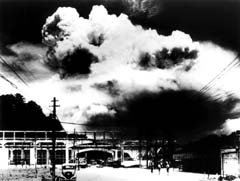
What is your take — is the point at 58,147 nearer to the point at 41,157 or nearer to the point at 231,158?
the point at 41,157

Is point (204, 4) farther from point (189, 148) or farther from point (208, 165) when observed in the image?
point (189, 148)

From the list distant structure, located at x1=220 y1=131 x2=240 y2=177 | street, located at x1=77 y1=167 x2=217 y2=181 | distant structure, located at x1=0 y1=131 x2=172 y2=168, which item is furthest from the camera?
distant structure, located at x1=0 y1=131 x2=172 y2=168

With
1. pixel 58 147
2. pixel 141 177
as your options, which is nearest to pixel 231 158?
pixel 141 177

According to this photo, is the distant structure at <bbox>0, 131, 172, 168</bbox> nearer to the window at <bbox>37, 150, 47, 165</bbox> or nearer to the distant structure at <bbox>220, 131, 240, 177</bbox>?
the window at <bbox>37, 150, 47, 165</bbox>

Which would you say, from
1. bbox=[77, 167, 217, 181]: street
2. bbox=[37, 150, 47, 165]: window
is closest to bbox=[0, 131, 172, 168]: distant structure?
bbox=[37, 150, 47, 165]: window

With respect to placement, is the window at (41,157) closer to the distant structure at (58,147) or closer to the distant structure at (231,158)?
the distant structure at (58,147)

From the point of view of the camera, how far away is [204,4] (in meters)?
25.6

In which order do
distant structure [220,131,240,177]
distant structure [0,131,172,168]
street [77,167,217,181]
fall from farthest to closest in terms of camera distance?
distant structure [0,131,172,168] → distant structure [220,131,240,177] → street [77,167,217,181]

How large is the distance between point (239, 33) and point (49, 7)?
35.4 feet

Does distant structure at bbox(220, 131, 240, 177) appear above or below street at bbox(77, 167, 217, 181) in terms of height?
above

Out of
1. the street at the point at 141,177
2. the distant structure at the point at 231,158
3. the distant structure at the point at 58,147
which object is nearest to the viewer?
the street at the point at 141,177

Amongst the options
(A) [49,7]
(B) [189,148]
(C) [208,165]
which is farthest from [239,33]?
(B) [189,148]

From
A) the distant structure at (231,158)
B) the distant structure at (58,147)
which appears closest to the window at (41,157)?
the distant structure at (58,147)

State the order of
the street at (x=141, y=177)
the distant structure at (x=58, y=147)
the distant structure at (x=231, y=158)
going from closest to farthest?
the street at (x=141, y=177), the distant structure at (x=231, y=158), the distant structure at (x=58, y=147)
